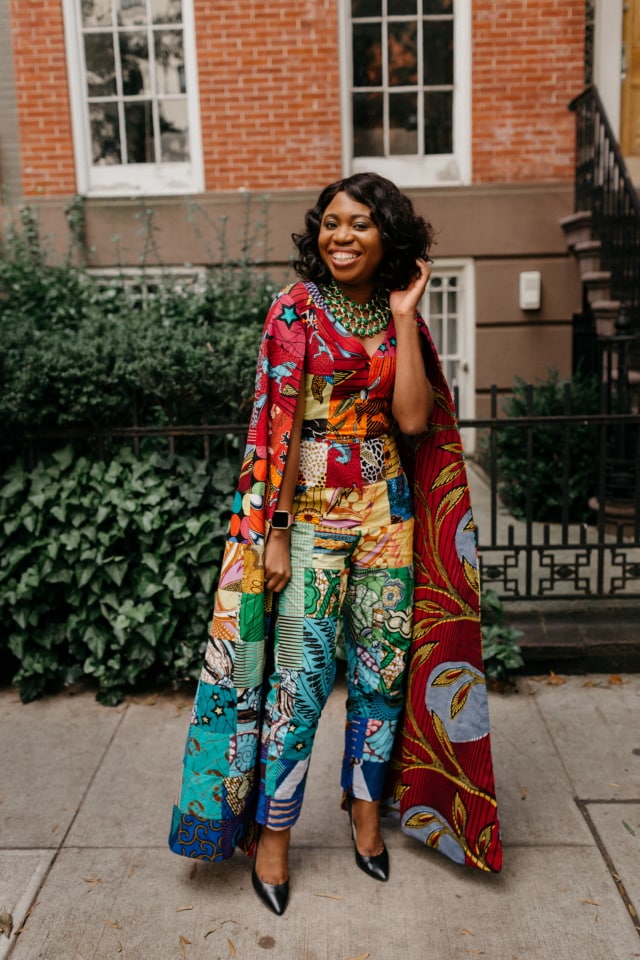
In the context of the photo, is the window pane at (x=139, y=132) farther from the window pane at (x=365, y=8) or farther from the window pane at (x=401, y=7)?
the window pane at (x=401, y=7)

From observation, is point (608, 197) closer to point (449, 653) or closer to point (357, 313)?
point (357, 313)

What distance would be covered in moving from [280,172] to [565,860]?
6417mm

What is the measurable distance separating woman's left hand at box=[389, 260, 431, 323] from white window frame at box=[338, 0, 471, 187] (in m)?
5.41

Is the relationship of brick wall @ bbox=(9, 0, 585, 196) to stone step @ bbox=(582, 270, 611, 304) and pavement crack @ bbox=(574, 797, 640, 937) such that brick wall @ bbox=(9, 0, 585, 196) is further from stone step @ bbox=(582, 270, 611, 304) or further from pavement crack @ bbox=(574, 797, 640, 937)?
pavement crack @ bbox=(574, 797, 640, 937)

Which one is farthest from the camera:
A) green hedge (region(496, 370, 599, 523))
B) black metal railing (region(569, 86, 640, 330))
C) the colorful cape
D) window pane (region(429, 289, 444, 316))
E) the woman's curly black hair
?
window pane (region(429, 289, 444, 316))

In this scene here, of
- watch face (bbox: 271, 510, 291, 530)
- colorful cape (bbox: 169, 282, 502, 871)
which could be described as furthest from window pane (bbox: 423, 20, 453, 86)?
watch face (bbox: 271, 510, 291, 530)

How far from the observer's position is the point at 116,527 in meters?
3.93

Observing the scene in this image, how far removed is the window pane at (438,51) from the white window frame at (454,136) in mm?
65

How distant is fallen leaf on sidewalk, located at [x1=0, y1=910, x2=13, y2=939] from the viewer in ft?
8.45

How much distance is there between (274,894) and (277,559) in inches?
41.6

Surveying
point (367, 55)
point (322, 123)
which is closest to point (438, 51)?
point (367, 55)

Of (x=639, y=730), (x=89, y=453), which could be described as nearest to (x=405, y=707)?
(x=639, y=730)

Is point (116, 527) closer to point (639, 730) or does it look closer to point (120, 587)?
point (120, 587)

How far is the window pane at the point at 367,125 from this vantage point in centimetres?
805
